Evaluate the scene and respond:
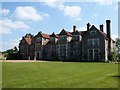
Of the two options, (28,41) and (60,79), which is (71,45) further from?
(60,79)

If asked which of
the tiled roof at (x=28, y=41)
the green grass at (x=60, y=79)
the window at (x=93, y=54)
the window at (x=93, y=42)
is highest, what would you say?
the tiled roof at (x=28, y=41)

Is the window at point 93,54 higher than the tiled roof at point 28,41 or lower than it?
lower

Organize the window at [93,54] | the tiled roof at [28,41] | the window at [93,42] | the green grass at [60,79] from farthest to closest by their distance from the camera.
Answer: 1. the tiled roof at [28,41]
2. the window at [93,42]
3. the window at [93,54]
4. the green grass at [60,79]

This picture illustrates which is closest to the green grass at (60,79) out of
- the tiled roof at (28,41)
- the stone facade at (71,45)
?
the stone facade at (71,45)

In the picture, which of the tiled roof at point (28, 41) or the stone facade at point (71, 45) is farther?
the tiled roof at point (28, 41)

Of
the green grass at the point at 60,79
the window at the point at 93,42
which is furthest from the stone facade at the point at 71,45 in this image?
the green grass at the point at 60,79

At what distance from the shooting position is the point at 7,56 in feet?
228

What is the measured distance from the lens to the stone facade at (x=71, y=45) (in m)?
57.2

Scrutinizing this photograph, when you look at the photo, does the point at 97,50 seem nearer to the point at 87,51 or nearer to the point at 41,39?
the point at 87,51

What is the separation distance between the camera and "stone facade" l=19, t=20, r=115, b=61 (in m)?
57.2

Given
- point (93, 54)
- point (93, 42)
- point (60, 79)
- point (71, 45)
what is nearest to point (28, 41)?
point (71, 45)

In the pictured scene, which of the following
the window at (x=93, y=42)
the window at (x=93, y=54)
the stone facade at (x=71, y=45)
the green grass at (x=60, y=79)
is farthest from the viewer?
the window at (x=93, y=42)

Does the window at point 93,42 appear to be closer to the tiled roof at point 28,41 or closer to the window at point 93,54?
the window at point 93,54

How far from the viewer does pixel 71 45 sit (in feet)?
207
